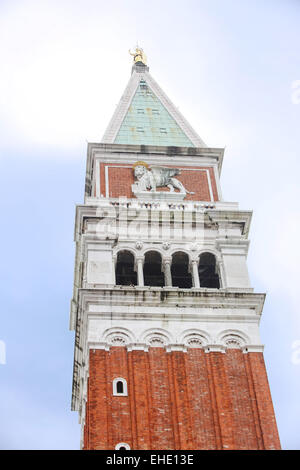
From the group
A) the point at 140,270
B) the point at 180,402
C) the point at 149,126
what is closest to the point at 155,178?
the point at 149,126

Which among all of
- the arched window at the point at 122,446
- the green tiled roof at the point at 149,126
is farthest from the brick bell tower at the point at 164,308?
the green tiled roof at the point at 149,126

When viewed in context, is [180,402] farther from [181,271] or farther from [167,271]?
[181,271]

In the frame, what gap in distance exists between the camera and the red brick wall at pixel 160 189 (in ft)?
208

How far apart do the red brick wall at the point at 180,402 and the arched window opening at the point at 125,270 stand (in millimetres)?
5785

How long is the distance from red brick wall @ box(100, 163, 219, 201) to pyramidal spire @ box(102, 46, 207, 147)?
2531mm

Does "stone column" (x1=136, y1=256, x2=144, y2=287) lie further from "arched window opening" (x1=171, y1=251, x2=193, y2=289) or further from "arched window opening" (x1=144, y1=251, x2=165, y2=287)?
"arched window opening" (x1=171, y1=251, x2=193, y2=289)

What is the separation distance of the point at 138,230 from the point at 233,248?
4891mm

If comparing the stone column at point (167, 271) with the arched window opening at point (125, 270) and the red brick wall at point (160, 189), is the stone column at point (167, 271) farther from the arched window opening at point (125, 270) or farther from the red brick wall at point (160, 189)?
the red brick wall at point (160, 189)

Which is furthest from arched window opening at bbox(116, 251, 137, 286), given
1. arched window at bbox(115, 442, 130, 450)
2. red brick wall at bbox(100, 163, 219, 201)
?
arched window at bbox(115, 442, 130, 450)

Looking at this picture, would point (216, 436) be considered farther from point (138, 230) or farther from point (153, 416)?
point (138, 230)

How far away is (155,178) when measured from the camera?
6394 cm

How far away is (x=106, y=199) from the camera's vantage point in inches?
2429

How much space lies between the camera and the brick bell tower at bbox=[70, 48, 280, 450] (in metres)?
51.0
